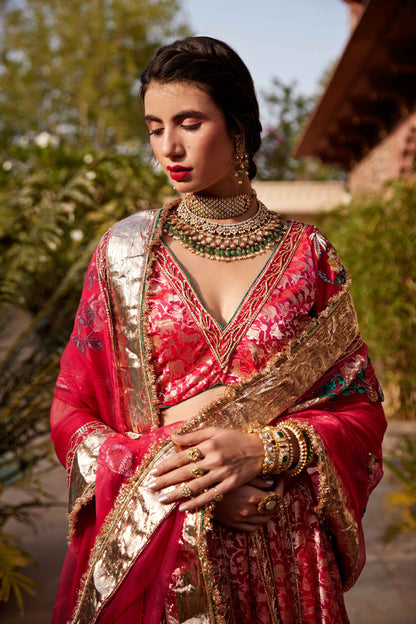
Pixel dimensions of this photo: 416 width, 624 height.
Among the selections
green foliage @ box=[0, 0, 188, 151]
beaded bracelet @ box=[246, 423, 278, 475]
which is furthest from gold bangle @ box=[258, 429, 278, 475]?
green foliage @ box=[0, 0, 188, 151]

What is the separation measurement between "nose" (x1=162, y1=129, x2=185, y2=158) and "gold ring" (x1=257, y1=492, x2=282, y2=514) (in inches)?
29.3

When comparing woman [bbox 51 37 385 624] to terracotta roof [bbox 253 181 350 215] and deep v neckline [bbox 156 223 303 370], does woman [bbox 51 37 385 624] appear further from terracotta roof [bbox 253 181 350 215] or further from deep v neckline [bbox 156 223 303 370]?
terracotta roof [bbox 253 181 350 215]

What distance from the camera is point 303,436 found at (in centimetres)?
129

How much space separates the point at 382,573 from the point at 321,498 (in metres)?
2.67

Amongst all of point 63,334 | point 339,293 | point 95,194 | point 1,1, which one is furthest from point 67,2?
point 339,293

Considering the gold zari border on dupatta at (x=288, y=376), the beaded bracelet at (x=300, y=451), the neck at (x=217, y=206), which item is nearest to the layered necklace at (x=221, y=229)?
the neck at (x=217, y=206)

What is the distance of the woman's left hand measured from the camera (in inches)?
46.8

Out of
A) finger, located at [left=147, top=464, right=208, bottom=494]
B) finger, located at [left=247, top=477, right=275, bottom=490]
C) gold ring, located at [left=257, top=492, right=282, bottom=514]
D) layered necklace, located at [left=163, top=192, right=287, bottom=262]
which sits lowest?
gold ring, located at [left=257, top=492, right=282, bottom=514]

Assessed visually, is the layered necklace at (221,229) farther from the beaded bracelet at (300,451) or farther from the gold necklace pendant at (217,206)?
the beaded bracelet at (300,451)

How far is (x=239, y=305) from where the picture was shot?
1.38 metres

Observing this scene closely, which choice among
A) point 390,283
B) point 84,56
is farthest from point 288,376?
point 84,56

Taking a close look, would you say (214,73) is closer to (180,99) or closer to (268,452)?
(180,99)

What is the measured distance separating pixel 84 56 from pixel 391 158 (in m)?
15.6

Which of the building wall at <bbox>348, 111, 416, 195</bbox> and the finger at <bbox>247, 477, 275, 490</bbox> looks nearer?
the finger at <bbox>247, 477, 275, 490</bbox>
